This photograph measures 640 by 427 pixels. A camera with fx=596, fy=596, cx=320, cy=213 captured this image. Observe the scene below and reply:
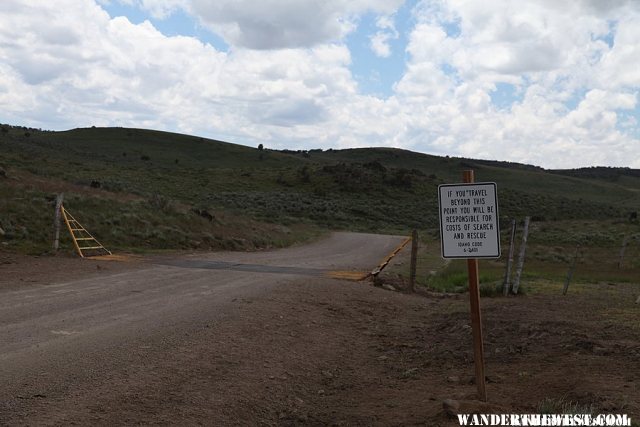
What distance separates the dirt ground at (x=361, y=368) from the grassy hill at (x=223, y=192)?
1103 centimetres

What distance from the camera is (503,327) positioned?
30.1 feet

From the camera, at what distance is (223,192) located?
A: 58.4 m

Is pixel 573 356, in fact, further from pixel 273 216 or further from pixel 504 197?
pixel 504 197

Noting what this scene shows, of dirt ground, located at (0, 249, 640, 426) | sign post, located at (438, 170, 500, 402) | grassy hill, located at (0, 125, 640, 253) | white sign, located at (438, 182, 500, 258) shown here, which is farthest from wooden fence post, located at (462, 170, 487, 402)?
grassy hill, located at (0, 125, 640, 253)

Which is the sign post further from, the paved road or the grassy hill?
the grassy hill

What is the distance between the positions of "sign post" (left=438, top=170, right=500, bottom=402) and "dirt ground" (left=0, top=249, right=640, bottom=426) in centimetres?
72

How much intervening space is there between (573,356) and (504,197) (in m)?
68.5

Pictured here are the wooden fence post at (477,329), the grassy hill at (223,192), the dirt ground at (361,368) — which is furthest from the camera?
the grassy hill at (223,192)

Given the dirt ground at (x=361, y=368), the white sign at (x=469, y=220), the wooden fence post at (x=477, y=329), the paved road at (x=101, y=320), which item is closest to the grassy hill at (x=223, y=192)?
the paved road at (x=101, y=320)

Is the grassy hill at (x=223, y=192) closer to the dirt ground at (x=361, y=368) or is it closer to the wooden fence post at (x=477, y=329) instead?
the dirt ground at (x=361, y=368)

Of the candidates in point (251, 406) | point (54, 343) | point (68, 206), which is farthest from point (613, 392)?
point (68, 206)

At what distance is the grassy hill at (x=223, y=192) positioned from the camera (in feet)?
73.9

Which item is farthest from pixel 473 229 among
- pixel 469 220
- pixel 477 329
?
pixel 477 329

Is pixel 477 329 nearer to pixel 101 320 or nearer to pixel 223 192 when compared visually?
pixel 101 320
